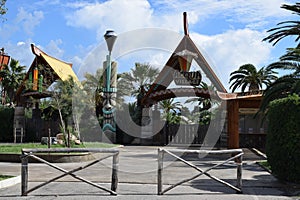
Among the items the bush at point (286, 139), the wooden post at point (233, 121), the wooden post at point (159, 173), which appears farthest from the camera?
the wooden post at point (233, 121)

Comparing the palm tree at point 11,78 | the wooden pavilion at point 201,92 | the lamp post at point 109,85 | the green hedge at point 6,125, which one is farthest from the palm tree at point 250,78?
the palm tree at point 11,78

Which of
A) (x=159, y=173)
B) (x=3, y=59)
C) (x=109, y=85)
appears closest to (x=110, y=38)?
(x=109, y=85)

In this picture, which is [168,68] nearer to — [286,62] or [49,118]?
[286,62]

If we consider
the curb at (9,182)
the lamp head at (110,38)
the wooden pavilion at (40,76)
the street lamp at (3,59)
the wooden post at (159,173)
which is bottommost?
the curb at (9,182)

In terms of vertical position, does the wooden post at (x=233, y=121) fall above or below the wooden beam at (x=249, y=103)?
below

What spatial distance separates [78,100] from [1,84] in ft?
77.0

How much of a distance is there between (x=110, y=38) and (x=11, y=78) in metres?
26.7

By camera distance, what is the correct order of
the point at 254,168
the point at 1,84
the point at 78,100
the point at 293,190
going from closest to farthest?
the point at 293,190 < the point at 254,168 < the point at 78,100 < the point at 1,84

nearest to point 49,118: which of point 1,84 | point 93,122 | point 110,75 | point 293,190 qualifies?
point 93,122

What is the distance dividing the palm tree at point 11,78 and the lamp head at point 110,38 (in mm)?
25506

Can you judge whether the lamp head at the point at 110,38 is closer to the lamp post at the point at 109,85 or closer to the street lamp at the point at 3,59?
the lamp post at the point at 109,85

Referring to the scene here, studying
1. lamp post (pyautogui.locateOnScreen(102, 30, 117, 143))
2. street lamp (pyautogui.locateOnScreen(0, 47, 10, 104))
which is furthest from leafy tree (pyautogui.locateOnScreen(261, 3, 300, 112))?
street lamp (pyautogui.locateOnScreen(0, 47, 10, 104))

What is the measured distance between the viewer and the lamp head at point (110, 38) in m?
26.0

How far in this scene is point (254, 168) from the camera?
14.6 metres
